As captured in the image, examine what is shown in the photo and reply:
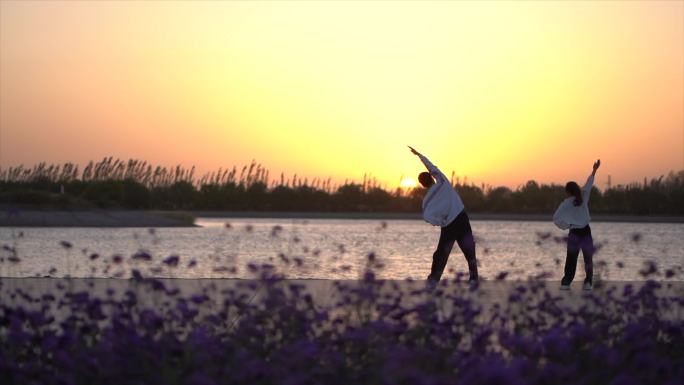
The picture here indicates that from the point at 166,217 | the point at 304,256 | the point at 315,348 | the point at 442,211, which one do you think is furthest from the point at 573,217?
the point at 166,217

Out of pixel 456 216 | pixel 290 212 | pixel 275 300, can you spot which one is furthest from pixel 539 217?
pixel 275 300

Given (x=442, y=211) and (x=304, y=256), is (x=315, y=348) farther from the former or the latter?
(x=304, y=256)

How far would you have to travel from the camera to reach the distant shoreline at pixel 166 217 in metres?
41.0

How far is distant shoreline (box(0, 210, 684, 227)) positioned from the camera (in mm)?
41000

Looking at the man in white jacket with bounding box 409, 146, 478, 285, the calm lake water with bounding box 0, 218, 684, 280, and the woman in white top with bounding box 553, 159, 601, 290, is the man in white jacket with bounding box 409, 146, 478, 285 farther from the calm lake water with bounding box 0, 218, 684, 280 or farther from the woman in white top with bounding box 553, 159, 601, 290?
the calm lake water with bounding box 0, 218, 684, 280

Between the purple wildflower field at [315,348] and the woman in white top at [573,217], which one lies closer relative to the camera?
the purple wildflower field at [315,348]

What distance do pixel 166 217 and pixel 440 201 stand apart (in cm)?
3875

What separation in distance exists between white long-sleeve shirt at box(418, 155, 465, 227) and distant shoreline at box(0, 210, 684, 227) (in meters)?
19.9

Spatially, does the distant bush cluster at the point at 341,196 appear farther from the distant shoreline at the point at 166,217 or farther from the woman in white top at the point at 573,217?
the woman in white top at the point at 573,217

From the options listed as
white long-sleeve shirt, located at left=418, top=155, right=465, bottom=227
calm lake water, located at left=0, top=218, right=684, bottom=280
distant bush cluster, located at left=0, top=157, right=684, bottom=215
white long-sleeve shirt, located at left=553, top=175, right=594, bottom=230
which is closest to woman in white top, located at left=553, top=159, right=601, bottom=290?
white long-sleeve shirt, located at left=553, top=175, right=594, bottom=230

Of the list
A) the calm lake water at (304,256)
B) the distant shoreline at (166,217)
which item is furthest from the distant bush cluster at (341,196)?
the calm lake water at (304,256)

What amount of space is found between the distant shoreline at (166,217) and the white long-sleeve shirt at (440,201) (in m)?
19.9

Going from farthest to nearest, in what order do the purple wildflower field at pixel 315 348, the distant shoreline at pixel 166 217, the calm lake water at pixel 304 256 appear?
the distant shoreline at pixel 166 217
the calm lake water at pixel 304 256
the purple wildflower field at pixel 315 348

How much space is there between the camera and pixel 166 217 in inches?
1922
